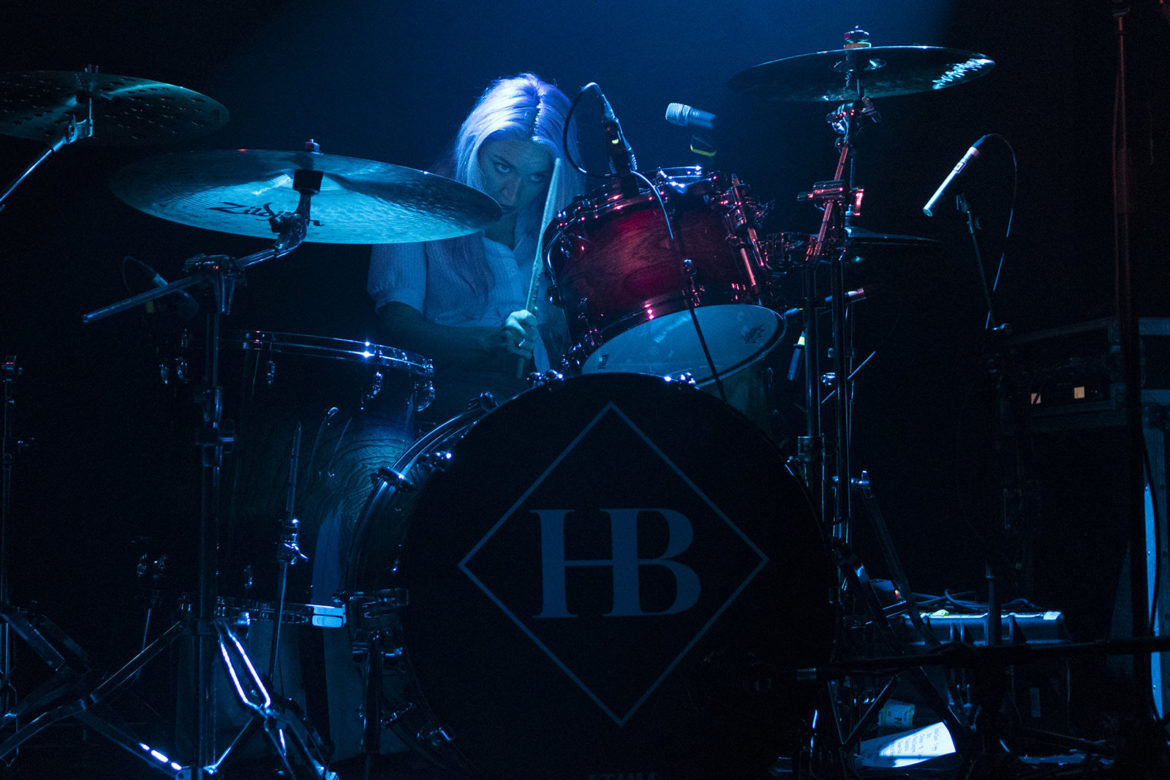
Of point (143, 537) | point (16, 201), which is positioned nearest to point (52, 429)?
point (16, 201)

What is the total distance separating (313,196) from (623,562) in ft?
4.43

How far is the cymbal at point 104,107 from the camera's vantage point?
2.63m

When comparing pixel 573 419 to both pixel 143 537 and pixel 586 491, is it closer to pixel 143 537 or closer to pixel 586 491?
pixel 586 491

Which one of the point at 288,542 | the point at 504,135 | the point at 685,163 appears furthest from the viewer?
the point at 685,163

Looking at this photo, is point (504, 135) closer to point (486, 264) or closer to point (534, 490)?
point (486, 264)

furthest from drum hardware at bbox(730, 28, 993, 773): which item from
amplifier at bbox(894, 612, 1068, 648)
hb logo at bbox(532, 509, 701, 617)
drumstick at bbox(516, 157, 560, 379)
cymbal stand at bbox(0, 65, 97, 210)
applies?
cymbal stand at bbox(0, 65, 97, 210)

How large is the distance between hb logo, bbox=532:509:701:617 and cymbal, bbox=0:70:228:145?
1530 mm

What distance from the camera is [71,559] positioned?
12.5ft

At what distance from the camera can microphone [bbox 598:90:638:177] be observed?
2.85 metres

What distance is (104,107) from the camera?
282cm

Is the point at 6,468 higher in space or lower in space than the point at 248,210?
lower

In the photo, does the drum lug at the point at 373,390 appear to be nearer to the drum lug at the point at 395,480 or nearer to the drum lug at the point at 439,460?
the drum lug at the point at 395,480

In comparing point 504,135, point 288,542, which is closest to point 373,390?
point 288,542

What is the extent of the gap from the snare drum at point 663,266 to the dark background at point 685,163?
604 mm
